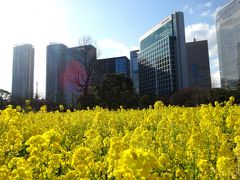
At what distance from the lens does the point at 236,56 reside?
10950cm

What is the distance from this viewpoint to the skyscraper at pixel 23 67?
3543 inches

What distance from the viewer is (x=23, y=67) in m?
95.4

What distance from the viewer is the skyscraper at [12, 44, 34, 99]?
295 feet

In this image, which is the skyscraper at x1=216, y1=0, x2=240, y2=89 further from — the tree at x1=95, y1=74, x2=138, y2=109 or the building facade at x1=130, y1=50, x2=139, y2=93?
the tree at x1=95, y1=74, x2=138, y2=109

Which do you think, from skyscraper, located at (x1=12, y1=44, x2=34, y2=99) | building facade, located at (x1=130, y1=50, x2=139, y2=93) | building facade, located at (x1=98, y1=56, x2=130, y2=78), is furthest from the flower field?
building facade, located at (x1=130, y1=50, x2=139, y2=93)

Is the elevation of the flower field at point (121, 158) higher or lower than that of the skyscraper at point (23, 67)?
lower

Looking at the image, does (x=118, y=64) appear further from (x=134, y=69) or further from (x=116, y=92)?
Answer: (x=116, y=92)

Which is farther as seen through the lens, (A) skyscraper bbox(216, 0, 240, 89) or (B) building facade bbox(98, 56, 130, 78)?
(B) building facade bbox(98, 56, 130, 78)

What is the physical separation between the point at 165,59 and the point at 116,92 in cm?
6884

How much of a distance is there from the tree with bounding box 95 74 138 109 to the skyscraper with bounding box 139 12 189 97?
51.3m

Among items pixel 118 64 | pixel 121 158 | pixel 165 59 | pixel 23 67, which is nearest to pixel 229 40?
pixel 165 59

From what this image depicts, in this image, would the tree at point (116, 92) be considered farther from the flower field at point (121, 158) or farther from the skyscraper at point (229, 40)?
the skyscraper at point (229, 40)

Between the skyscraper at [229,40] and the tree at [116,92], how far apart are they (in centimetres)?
7090

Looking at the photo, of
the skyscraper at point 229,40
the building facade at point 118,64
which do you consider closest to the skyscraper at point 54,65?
the building facade at point 118,64
